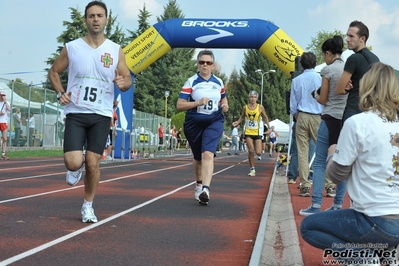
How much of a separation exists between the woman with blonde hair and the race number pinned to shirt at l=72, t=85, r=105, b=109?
11.8 feet

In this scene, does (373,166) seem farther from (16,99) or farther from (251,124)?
(16,99)

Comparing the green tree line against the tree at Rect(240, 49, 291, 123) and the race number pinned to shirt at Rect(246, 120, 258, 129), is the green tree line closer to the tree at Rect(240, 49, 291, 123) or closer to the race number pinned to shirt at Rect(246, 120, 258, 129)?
the tree at Rect(240, 49, 291, 123)

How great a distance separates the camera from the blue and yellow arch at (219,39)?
73.9 feet

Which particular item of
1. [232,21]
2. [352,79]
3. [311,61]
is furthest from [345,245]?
[232,21]

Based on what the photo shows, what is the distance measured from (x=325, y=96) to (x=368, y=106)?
407 centimetres

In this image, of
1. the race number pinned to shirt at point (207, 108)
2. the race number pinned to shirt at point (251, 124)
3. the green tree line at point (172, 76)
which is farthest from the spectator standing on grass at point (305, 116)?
the green tree line at point (172, 76)

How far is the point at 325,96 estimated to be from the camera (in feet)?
28.2

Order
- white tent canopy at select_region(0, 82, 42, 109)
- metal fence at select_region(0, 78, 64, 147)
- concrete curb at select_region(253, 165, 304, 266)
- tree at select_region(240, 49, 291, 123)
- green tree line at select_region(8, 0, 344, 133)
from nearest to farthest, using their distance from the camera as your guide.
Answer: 1. concrete curb at select_region(253, 165, 304, 266)
2. white tent canopy at select_region(0, 82, 42, 109)
3. metal fence at select_region(0, 78, 64, 147)
4. green tree line at select_region(8, 0, 344, 133)
5. tree at select_region(240, 49, 291, 123)

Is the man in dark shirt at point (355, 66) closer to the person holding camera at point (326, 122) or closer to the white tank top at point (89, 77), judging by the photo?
the person holding camera at point (326, 122)

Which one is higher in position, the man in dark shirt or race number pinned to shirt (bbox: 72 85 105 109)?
the man in dark shirt

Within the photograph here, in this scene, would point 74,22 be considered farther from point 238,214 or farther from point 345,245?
point 345,245

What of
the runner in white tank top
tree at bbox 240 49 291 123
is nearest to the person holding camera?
the runner in white tank top

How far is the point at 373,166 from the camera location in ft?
14.8

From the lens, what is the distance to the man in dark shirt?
7648 mm
